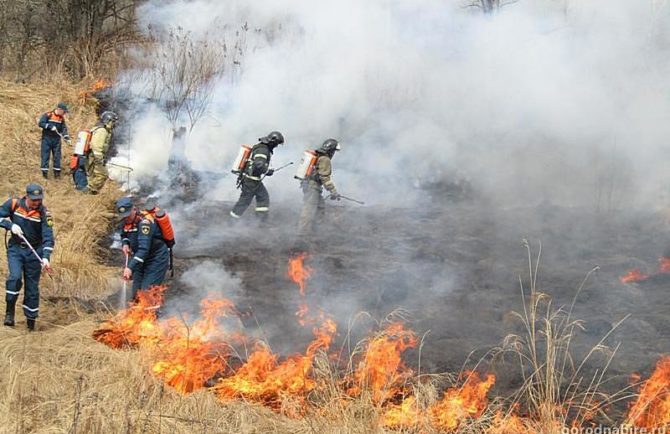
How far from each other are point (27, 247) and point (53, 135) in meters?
5.78

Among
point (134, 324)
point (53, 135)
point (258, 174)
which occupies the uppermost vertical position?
point (53, 135)

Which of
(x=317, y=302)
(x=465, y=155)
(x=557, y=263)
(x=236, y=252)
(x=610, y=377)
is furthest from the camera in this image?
(x=465, y=155)

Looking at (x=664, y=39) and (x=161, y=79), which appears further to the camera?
(x=161, y=79)

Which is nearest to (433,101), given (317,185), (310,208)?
(317,185)

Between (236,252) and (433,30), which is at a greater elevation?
(433,30)

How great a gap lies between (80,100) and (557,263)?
11662 millimetres

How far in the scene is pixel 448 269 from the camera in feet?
29.1

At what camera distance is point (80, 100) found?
15.1 meters

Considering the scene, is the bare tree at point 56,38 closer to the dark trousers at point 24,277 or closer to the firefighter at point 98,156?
the firefighter at point 98,156

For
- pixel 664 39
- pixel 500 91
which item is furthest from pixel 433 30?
pixel 664 39

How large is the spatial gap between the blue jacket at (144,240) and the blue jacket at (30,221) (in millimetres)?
839

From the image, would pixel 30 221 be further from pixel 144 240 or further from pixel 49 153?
pixel 49 153

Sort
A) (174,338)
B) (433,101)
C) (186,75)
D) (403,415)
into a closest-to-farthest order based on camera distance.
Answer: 1. (403,415)
2. (174,338)
3. (186,75)
4. (433,101)

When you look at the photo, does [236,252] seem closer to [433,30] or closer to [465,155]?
[465,155]
